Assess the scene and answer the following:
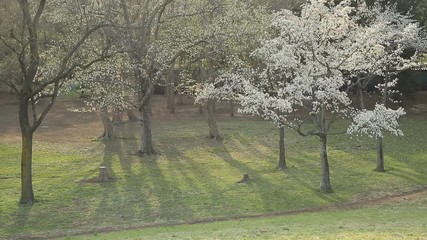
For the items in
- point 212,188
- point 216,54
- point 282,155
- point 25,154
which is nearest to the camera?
point 25,154

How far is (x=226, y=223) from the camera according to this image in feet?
58.6

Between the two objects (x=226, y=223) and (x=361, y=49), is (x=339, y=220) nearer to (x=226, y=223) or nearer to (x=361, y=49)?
(x=226, y=223)

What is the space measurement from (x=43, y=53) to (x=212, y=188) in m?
11.7

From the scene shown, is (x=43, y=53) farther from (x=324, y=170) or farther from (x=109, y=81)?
(x=324, y=170)

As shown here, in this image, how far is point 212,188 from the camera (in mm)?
23656

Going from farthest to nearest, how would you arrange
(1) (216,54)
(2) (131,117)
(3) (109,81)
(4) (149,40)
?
1. (2) (131,117)
2. (4) (149,40)
3. (1) (216,54)
4. (3) (109,81)

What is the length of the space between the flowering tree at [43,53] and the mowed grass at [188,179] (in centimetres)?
279

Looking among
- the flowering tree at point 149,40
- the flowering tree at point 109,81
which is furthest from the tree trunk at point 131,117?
the flowering tree at point 149,40

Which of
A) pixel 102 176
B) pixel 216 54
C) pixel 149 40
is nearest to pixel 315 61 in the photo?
pixel 216 54

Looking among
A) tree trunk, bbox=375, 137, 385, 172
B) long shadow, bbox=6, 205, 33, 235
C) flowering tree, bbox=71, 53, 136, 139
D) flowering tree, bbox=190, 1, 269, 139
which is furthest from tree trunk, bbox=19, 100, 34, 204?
tree trunk, bbox=375, 137, 385, 172

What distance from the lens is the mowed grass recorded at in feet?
65.2

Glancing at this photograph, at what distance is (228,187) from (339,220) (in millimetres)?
7708

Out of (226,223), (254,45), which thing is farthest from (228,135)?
(226,223)

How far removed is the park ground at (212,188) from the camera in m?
16.8
